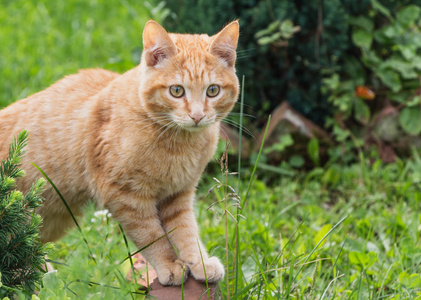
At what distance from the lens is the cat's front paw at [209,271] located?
2.09 meters

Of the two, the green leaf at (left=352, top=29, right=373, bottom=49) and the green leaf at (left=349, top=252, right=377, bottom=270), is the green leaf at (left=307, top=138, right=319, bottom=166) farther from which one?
the green leaf at (left=349, top=252, right=377, bottom=270)

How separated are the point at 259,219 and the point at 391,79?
1.62 m

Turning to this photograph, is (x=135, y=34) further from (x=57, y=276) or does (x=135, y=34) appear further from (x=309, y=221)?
(x=57, y=276)

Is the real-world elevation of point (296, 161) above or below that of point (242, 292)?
below

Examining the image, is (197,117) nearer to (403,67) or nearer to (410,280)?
(410,280)

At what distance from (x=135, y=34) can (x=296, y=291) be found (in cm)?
366

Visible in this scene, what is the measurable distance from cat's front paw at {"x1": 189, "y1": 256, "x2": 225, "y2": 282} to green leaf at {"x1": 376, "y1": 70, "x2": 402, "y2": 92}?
91.5 inches

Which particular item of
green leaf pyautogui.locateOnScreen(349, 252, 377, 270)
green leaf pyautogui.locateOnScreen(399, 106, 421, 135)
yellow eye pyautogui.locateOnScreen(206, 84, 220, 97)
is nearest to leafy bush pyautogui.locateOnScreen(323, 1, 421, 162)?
green leaf pyautogui.locateOnScreen(399, 106, 421, 135)

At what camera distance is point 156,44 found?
2.22 meters

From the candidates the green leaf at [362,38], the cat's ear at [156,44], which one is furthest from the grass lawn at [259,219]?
the green leaf at [362,38]

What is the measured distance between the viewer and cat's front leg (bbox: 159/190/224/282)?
212 cm

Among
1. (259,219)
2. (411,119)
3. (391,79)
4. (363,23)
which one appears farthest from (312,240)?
(363,23)

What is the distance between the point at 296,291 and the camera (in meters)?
2.40

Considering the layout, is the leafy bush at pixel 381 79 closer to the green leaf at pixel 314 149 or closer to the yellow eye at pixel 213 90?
the green leaf at pixel 314 149
